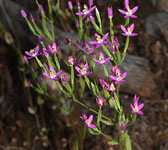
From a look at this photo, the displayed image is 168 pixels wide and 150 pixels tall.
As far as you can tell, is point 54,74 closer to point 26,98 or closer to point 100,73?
point 100,73

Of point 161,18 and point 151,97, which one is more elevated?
point 161,18

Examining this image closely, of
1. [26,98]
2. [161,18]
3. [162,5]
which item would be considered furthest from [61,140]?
[162,5]

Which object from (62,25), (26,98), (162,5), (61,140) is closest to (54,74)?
(61,140)

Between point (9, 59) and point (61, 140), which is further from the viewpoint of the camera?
point (9, 59)

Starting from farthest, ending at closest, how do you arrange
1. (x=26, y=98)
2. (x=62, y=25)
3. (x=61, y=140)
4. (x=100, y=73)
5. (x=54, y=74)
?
1. (x=62, y=25)
2. (x=26, y=98)
3. (x=61, y=140)
4. (x=100, y=73)
5. (x=54, y=74)

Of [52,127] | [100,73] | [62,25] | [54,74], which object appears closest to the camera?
[54,74]

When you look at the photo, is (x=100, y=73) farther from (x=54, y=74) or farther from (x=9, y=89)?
(x=9, y=89)

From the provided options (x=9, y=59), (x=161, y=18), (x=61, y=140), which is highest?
(x=161, y=18)

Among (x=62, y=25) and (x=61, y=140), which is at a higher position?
(x=62, y=25)

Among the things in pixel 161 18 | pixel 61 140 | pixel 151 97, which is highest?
pixel 161 18
